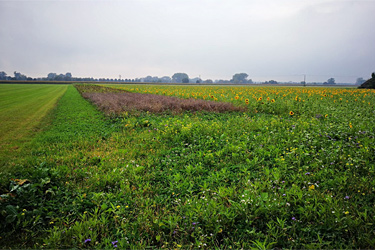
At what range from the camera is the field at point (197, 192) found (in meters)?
2.63

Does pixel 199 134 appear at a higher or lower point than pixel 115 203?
higher

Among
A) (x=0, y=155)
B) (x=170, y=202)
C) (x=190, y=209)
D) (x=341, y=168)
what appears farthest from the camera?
(x=0, y=155)

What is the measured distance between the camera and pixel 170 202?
3.37 meters

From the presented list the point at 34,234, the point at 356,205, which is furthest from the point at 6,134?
the point at 356,205

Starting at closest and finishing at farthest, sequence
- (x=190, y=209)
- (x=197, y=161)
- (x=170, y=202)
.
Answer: (x=190, y=209) → (x=170, y=202) → (x=197, y=161)

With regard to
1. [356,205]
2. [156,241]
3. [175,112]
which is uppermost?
[175,112]

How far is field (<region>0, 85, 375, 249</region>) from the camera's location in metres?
2.63

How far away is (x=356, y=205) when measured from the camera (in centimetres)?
301

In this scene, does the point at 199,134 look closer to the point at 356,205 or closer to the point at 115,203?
the point at 115,203

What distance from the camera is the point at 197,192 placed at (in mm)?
3717

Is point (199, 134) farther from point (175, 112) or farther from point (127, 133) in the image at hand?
point (175, 112)

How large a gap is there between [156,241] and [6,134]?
811cm

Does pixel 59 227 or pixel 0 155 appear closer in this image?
pixel 59 227

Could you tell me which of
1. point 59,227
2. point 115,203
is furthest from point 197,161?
point 59,227
